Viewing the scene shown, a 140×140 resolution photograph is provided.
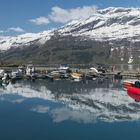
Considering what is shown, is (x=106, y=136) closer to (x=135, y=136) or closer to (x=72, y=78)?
(x=135, y=136)

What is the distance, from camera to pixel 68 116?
2532 inches

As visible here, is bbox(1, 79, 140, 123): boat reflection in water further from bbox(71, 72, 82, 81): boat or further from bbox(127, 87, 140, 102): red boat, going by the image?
bbox(71, 72, 82, 81): boat

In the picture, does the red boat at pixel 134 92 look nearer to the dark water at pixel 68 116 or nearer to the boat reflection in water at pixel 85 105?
the boat reflection in water at pixel 85 105

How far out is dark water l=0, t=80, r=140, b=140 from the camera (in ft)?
167

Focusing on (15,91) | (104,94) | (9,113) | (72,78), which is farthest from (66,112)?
(72,78)

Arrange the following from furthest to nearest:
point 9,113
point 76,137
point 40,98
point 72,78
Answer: point 72,78 < point 40,98 < point 9,113 < point 76,137

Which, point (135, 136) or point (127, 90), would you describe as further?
point (127, 90)

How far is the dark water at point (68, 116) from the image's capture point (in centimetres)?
5084

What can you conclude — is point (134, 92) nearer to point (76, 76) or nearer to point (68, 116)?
point (68, 116)

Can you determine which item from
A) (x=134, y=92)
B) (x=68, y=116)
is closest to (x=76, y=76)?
(x=134, y=92)

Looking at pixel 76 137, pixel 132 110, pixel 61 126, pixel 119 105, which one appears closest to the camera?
pixel 76 137

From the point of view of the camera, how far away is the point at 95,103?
8100cm

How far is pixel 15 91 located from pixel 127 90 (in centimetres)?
2911

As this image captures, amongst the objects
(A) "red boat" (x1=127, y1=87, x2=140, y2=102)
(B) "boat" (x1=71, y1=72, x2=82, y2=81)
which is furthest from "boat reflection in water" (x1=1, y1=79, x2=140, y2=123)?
(B) "boat" (x1=71, y1=72, x2=82, y2=81)
